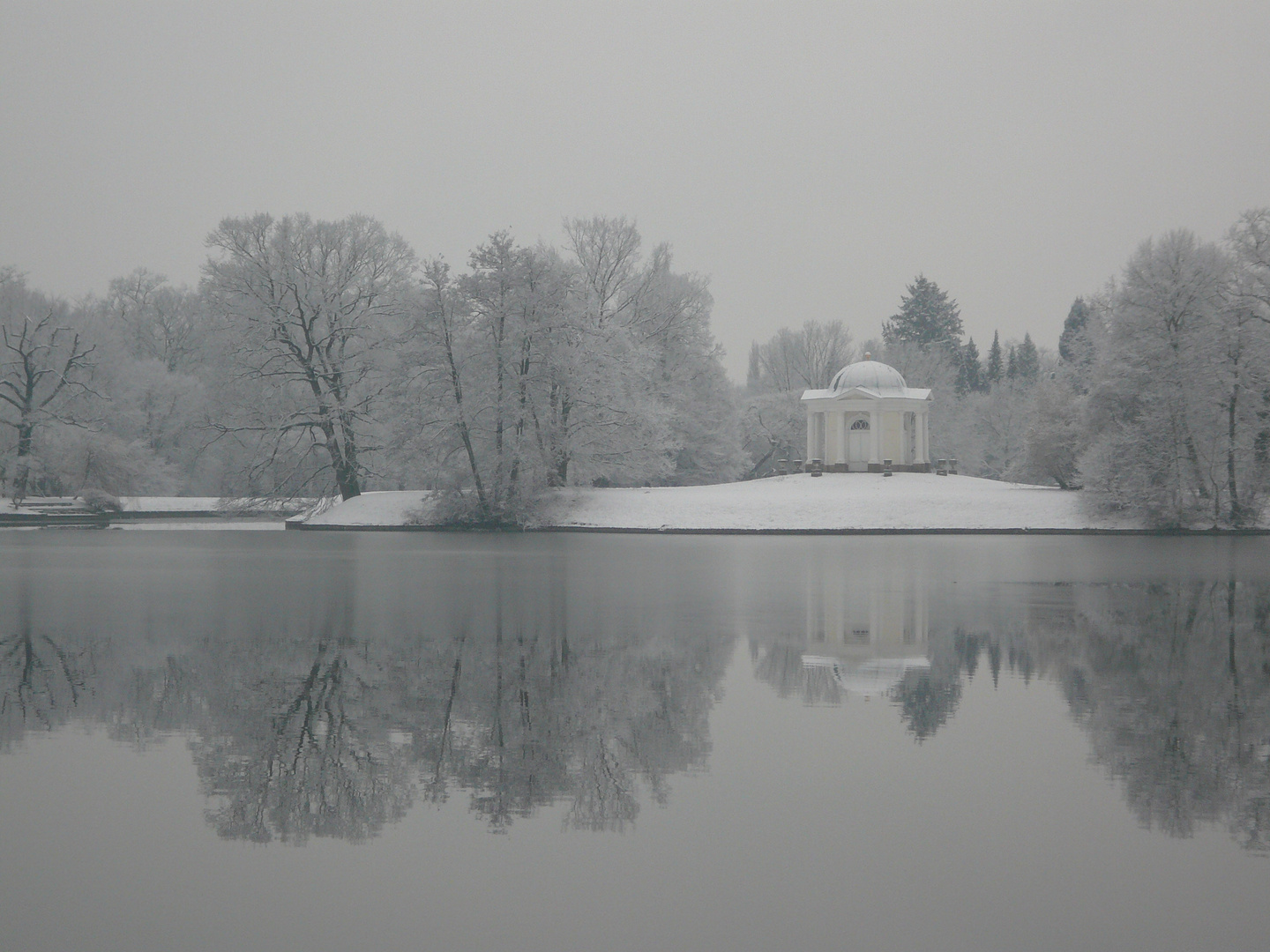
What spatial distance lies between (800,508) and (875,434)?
14860 millimetres

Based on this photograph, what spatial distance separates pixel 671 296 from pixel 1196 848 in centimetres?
6258

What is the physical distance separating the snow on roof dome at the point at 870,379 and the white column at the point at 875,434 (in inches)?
58.3

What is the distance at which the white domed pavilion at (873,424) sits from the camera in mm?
66250

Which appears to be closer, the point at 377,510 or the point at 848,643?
the point at 848,643

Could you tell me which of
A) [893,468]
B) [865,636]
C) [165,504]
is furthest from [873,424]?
[865,636]

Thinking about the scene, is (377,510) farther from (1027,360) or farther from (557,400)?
(1027,360)

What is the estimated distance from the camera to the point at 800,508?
53219mm

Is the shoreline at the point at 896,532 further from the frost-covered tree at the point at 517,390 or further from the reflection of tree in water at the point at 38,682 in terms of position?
the reflection of tree in water at the point at 38,682

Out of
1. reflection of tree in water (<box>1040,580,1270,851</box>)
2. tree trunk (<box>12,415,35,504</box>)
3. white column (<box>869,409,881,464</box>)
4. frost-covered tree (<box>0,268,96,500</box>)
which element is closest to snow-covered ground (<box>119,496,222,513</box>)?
frost-covered tree (<box>0,268,96,500</box>)

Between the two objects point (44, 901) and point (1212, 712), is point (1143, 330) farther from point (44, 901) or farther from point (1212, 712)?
point (44, 901)

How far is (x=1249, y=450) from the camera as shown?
49906 mm

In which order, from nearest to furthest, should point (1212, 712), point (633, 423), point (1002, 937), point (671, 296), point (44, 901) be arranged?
point (1002, 937)
point (44, 901)
point (1212, 712)
point (633, 423)
point (671, 296)

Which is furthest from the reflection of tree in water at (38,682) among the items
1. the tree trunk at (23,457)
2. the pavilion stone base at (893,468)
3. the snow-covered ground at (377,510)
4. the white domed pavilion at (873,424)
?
the tree trunk at (23,457)

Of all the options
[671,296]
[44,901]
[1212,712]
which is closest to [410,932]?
[44,901]
